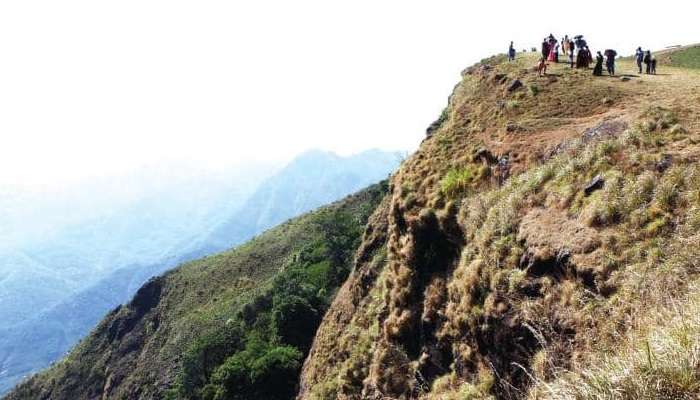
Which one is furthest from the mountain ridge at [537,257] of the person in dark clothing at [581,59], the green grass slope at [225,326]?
the green grass slope at [225,326]

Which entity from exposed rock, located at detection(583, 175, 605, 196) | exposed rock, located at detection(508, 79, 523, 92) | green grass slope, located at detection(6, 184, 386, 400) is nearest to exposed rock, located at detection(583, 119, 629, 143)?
exposed rock, located at detection(583, 175, 605, 196)

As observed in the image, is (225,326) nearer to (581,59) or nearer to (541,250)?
(581,59)

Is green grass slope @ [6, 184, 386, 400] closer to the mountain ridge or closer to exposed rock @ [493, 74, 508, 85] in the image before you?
the mountain ridge

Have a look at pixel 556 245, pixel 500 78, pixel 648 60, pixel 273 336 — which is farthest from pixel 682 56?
pixel 273 336

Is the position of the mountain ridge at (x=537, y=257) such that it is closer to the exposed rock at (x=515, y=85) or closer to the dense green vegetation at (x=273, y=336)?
the exposed rock at (x=515, y=85)

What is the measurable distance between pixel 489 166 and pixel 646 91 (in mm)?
9487

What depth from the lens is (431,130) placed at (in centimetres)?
5091

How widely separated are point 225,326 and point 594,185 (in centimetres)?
5838

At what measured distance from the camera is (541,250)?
13758 millimetres

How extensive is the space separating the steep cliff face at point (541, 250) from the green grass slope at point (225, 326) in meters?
22.8

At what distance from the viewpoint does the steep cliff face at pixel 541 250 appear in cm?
929

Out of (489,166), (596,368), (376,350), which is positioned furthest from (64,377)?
(596,368)

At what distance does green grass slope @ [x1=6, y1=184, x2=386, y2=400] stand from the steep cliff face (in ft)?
74.7

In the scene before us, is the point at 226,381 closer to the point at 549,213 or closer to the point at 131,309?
the point at 549,213
